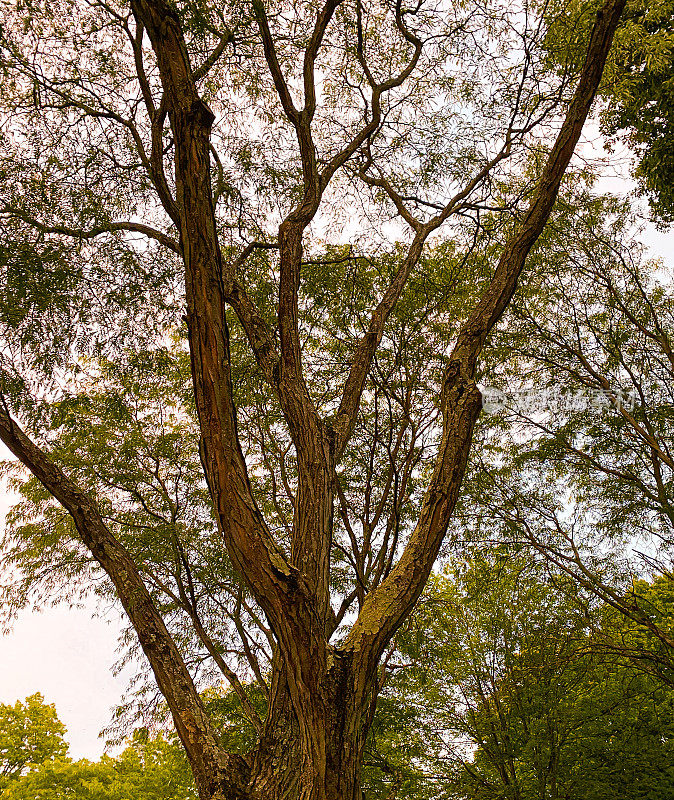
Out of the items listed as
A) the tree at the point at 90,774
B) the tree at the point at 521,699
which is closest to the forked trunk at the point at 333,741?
the tree at the point at 521,699

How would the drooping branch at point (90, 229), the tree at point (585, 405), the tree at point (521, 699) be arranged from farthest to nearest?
1. the tree at point (585, 405)
2. the tree at point (521, 699)
3. the drooping branch at point (90, 229)

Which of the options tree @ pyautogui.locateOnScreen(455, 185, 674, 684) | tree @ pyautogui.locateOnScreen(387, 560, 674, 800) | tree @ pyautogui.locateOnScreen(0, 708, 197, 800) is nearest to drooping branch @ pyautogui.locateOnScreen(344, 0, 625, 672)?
tree @ pyautogui.locateOnScreen(455, 185, 674, 684)

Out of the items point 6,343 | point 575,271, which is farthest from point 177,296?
point 575,271

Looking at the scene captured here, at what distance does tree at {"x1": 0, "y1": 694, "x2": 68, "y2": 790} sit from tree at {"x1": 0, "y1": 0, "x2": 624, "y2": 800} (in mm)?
6600

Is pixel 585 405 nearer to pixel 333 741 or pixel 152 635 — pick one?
pixel 152 635

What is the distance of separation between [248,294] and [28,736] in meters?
10.9

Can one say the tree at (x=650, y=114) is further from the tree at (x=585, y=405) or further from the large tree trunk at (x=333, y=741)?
the large tree trunk at (x=333, y=741)

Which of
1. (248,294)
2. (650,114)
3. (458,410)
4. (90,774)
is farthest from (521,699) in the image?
(90,774)

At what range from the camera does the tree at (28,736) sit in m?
11.7

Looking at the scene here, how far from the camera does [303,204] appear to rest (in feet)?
12.6

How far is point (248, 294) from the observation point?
5430 mm

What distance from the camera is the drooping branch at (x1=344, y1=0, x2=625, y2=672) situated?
2.34 metres

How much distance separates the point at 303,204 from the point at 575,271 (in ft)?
14.9

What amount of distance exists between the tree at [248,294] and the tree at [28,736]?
21.7ft
